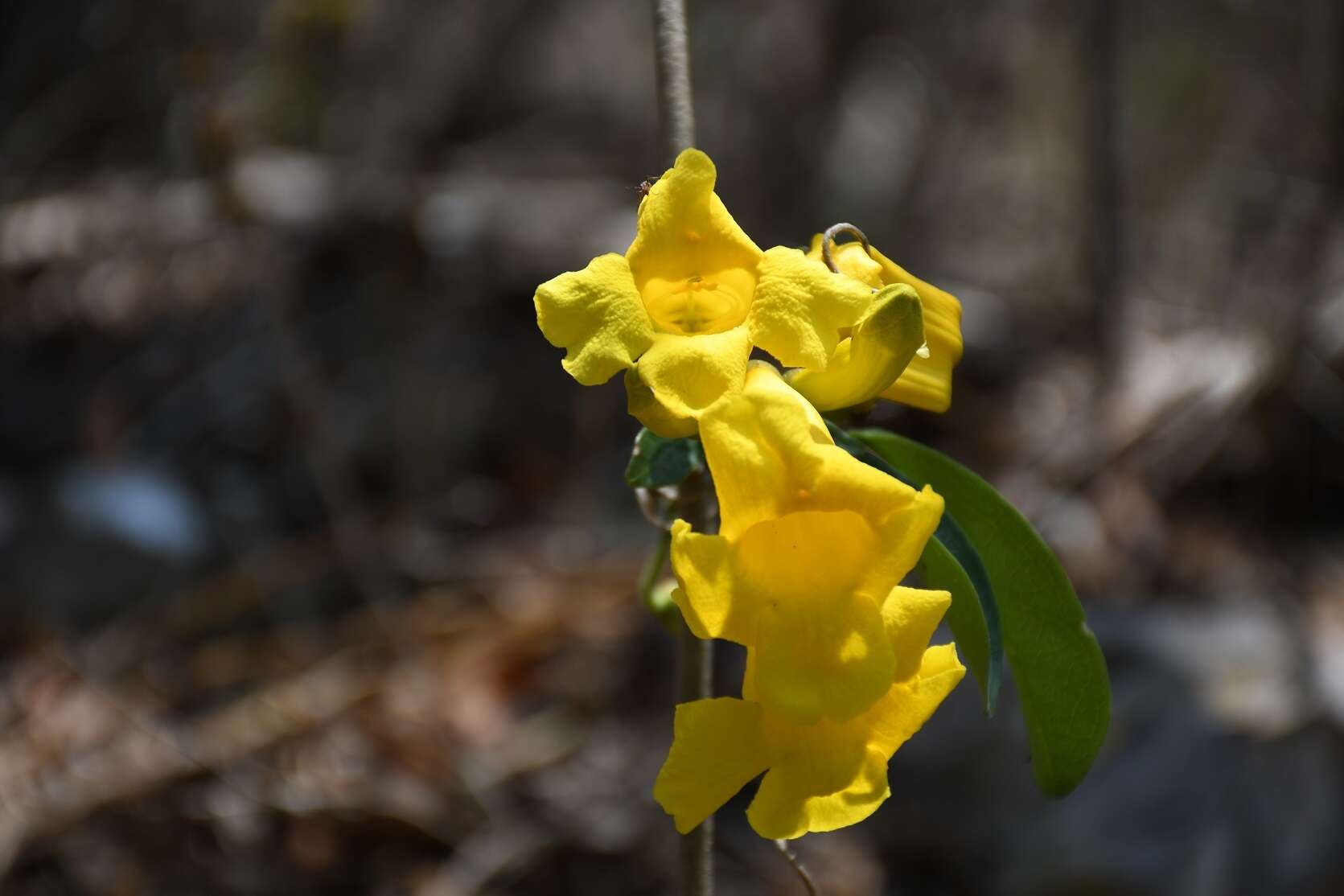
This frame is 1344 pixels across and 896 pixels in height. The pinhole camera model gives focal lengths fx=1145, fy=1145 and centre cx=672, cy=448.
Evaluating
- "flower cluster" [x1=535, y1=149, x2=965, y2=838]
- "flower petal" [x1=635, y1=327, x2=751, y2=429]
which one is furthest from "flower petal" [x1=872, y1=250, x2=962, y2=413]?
"flower petal" [x1=635, y1=327, x2=751, y2=429]

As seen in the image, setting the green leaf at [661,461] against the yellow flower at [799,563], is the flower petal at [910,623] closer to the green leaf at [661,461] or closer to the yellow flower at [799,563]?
the yellow flower at [799,563]

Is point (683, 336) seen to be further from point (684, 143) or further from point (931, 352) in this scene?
point (931, 352)

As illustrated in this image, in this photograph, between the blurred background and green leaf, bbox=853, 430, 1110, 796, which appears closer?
green leaf, bbox=853, 430, 1110, 796

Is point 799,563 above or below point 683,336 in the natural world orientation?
below

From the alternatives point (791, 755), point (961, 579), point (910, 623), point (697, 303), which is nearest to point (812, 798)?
point (791, 755)

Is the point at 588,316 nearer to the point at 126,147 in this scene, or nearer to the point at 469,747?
the point at 469,747

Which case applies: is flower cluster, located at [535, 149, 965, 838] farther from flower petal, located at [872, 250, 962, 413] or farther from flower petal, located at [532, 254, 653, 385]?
flower petal, located at [872, 250, 962, 413]

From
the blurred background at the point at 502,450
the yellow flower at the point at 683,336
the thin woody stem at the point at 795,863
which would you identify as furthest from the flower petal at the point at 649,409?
the blurred background at the point at 502,450
